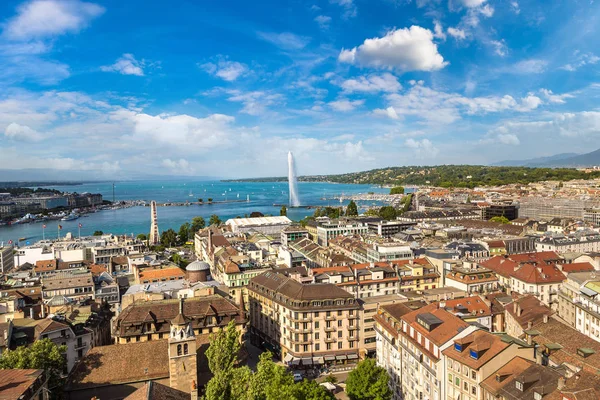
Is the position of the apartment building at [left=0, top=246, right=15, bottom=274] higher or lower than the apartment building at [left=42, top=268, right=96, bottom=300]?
lower

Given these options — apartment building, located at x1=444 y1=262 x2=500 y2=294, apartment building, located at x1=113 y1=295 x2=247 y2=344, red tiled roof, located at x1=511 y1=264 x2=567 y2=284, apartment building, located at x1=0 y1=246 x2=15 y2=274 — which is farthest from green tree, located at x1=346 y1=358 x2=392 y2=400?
apartment building, located at x1=0 y1=246 x2=15 y2=274

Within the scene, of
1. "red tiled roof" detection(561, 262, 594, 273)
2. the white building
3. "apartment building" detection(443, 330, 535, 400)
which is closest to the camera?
"apartment building" detection(443, 330, 535, 400)

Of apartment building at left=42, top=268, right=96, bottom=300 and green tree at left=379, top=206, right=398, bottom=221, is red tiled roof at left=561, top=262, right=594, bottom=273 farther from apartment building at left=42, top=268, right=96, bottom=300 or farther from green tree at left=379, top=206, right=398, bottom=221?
green tree at left=379, top=206, right=398, bottom=221

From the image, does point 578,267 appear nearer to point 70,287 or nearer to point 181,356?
point 181,356

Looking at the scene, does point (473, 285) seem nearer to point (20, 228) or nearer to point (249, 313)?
point (249, 313)

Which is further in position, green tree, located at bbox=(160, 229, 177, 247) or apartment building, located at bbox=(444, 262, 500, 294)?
green tree, located at bbox=(160, 229, 177, 247)

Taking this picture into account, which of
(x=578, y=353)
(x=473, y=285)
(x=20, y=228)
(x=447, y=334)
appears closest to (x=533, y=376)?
(x=447, y=334)

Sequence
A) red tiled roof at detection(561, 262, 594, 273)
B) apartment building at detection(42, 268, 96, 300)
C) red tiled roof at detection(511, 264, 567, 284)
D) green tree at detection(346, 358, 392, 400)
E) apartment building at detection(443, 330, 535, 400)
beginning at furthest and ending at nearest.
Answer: red tiled roof at detection(561, 262, 594, 273) < apartment building at detection(42, 268, 96, 300) < red tiled roof at detection(511, 264, 567, 284) < green tree at detection(346, 358, 392, 400) < apartment building at detection(443, 330, 535, 400)
